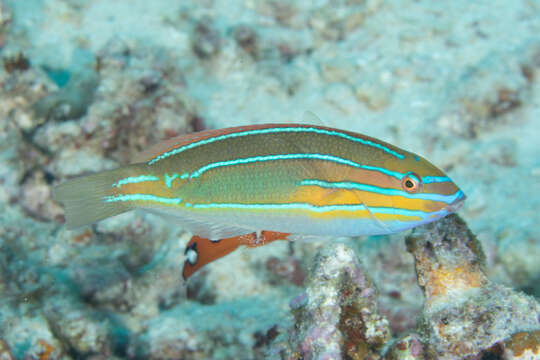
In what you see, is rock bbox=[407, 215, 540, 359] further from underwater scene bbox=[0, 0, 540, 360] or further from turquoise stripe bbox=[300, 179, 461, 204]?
turquoise stripe bbox=[300, 179, 461, 204]

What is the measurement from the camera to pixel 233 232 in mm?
2387

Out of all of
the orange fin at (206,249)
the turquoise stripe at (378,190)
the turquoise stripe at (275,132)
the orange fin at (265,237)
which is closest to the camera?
the turquoise stripe at (378,190)

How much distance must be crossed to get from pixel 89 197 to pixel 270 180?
3.80ft

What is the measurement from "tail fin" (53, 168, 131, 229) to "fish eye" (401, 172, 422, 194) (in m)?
1.64

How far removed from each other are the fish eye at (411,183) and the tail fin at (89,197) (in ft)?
5.38

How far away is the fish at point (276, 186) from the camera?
2186 mm

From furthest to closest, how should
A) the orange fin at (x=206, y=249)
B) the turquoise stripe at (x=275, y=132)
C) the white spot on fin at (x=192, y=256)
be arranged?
the white spot on fin at (x=192, y=256) < the orange fin at (x=206, y=249) < the turquoise stripe at (x=275, y=132)

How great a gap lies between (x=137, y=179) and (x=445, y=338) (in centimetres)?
203

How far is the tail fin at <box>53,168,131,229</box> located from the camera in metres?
2.49

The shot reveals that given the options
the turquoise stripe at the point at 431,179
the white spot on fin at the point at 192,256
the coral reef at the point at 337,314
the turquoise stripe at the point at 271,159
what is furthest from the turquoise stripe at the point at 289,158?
the white spot on fin at the point at 192,256

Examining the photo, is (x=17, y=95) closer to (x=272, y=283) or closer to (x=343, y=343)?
(x=272, y=283)

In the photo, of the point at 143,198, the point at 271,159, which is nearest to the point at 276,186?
the point at 271,159

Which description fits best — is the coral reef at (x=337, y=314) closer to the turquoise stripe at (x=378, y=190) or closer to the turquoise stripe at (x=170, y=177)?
the turquoise stripe at (x=378, y=190)

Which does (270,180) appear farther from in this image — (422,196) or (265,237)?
(422,196)
